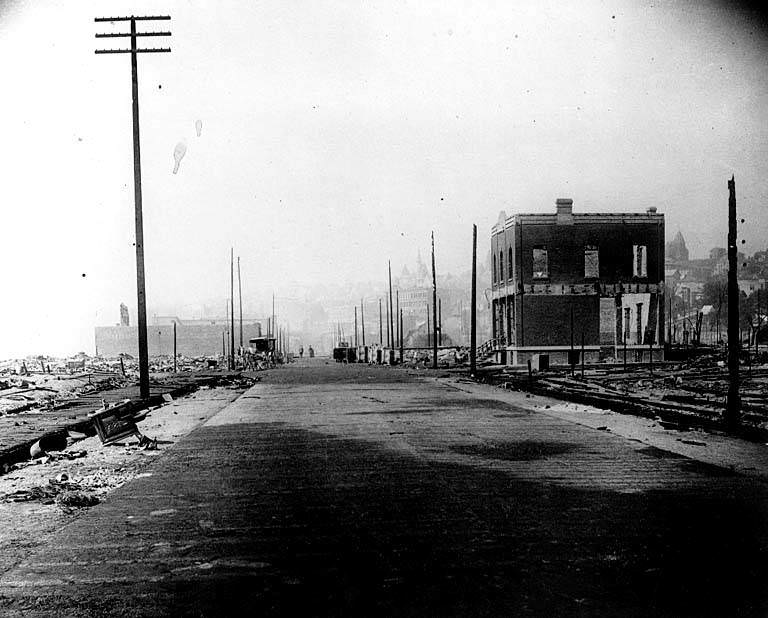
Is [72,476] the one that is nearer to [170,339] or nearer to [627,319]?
[627,319]

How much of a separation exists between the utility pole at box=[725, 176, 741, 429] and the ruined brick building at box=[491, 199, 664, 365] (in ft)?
119

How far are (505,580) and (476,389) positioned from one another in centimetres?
2283

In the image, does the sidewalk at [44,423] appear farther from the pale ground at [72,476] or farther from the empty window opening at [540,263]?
the empty window opening at [540,263]

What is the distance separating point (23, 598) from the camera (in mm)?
4672

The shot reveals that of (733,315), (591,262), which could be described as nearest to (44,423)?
(733,315)

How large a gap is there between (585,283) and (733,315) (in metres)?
38.0

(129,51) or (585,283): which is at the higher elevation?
(129,51)

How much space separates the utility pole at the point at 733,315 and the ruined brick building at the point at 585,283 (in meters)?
36.1

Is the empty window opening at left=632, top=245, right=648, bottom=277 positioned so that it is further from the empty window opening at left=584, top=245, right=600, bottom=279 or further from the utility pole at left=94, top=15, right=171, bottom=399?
the utility pole at left=94, top=15, right=171, bottom=399

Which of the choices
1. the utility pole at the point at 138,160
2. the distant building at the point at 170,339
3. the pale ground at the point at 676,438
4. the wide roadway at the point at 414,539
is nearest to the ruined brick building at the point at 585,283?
the pale ground at the point at 676,438

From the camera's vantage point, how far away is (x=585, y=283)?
5009 centimetres

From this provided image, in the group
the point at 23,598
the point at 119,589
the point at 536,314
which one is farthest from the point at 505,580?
the point at 536,314

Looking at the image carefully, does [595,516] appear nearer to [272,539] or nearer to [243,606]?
[272,539]

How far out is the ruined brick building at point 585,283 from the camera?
4959 centimetres
